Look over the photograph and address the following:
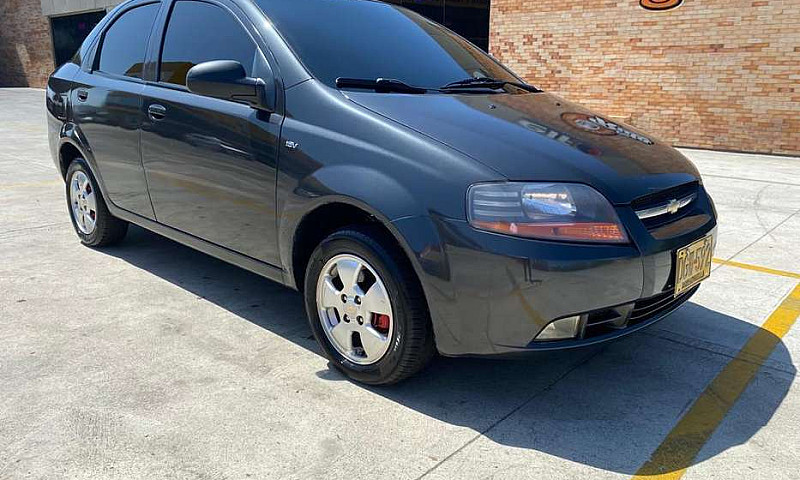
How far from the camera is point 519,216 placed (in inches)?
94.7

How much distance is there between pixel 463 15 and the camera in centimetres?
2011

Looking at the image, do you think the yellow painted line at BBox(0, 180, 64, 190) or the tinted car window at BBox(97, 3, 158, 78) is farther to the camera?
the yellow painted line at BBox(0, 180, 64, 190)

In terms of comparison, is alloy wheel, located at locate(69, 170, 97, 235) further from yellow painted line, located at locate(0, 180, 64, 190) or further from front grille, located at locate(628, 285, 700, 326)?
front grille, located at locate(628, 285, 700, 326)

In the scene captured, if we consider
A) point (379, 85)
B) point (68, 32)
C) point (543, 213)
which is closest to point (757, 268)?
point (543, 213)

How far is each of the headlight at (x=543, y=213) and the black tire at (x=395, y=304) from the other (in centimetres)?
38

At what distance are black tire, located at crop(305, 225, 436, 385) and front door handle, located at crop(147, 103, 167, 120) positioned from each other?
1.46 m

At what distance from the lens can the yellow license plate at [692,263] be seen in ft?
8.83

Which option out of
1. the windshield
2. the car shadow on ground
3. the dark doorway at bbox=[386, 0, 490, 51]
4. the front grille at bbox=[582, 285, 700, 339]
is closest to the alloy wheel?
the car shadow on ground

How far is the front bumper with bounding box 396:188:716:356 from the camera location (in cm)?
237

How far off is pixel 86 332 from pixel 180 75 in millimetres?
1484

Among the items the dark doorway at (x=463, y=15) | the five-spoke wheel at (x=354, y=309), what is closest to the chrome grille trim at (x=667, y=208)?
the five-spoke wheel at (x=354, y=309)

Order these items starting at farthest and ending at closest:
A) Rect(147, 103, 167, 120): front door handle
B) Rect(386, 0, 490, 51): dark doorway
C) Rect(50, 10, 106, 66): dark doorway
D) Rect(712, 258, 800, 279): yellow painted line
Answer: Rect(50, 10, 106, 66): dark doorway, Rect(386, 0, 490, 51): dark doorway, Rect(712, 258, 800, 279): yellow painted line, Rect(147, 103, 167, 120): front door handle

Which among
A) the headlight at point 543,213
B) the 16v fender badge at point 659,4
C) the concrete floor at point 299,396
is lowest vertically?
the concrete floor at point 299,396

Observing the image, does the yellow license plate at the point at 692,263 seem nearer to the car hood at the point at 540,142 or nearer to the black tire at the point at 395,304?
the car hood at the point at 540,142
